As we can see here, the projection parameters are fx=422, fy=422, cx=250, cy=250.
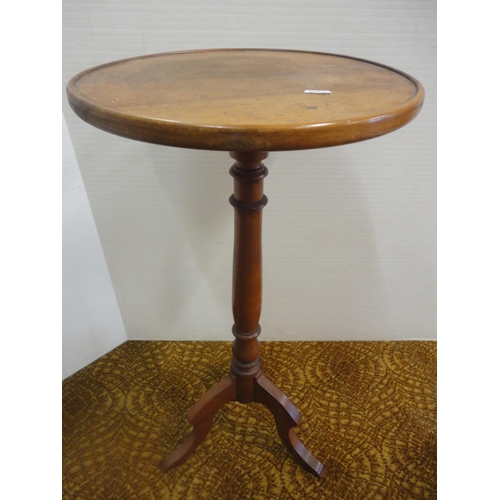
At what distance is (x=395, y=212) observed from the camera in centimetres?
133

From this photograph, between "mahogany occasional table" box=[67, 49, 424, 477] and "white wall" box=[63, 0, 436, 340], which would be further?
"white wall" box=[63, 0, 436, 340]

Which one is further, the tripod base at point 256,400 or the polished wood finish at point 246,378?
the tripod base at point 256,400

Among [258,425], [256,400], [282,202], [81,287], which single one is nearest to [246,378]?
[256,400]

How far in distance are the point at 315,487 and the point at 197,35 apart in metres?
1.19

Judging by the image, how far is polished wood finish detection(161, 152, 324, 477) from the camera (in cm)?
95

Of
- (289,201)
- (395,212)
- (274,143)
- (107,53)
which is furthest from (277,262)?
(274,143)

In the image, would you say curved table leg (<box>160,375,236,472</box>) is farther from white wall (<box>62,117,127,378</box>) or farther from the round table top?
the round table top

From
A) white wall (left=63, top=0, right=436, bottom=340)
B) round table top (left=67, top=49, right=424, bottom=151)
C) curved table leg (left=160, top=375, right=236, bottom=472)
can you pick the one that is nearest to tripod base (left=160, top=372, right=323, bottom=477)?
curved table leg (left=160, top=375, right=236, bottom=472)

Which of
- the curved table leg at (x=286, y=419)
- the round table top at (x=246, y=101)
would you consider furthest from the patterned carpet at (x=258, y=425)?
the round table top at (x=246, y=101)

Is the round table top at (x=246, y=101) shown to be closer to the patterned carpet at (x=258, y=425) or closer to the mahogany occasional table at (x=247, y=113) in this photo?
the mahogany occasional table at (x=247, y=113)

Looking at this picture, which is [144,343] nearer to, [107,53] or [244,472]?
[244,472]

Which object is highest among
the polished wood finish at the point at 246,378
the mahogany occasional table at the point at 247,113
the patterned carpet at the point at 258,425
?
the mahogany occasional table at the point at 247,113

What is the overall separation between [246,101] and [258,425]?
93 centimetres

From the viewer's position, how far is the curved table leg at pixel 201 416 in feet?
3.52
